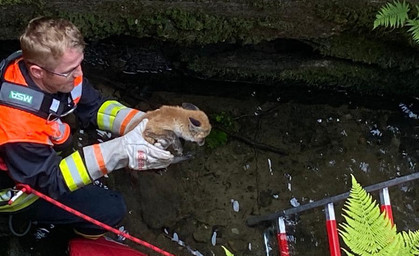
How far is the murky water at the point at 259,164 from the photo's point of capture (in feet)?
14.5

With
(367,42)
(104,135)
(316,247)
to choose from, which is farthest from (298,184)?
(104,135)

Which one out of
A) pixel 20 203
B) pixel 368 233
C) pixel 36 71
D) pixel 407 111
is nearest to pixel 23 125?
pixel 36 71

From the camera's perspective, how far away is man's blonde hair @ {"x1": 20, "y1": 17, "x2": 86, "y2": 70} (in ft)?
9.15

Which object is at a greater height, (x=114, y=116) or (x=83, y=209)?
(x=114, y=116)

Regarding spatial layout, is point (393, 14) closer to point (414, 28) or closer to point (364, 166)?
point (414, 28)

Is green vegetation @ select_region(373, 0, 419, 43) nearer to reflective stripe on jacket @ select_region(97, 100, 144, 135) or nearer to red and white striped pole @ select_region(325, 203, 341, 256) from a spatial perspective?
red and white striped pole @ select_region(325, 203, 341, 256)

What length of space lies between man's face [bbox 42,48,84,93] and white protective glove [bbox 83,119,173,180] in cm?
34

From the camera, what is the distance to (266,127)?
4844 mm

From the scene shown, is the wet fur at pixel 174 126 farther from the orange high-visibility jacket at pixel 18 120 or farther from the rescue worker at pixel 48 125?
the orange high-visibility jacket at pixel 18 120

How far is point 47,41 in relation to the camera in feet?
9.14

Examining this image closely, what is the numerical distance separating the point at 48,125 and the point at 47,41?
415 mm

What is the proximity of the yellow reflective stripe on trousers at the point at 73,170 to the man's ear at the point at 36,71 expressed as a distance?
1.40 ft

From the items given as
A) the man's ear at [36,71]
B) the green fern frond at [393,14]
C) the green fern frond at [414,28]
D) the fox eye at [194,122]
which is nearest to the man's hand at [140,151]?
the fox eye at [194,122]

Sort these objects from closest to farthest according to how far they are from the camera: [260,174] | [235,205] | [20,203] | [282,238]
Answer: [20,203] < [282,238] < [235,205] < [260,174]
